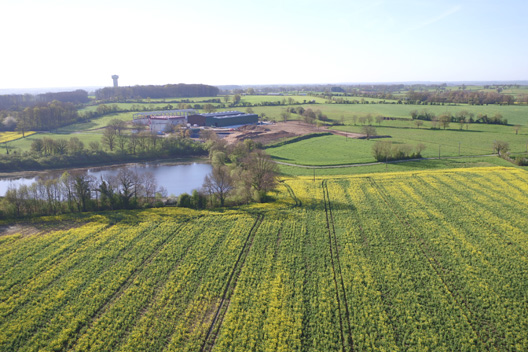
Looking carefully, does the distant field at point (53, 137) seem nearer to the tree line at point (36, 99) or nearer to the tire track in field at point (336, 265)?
the tree line at point (36, 99)

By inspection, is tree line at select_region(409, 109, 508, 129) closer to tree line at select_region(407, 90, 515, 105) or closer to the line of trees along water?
tree line at select_region(407, 90, 515, 105)

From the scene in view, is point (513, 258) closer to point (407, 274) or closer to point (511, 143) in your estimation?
point (407, 274)

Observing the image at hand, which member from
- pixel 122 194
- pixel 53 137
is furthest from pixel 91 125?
pixel 122 194

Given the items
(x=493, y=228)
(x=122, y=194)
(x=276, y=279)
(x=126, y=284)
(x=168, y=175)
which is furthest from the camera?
(x=168, y=175)

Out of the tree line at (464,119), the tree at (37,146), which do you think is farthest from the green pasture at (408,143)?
the tree at (37,146)

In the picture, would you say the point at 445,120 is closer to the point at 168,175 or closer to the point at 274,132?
the point at 274,132
